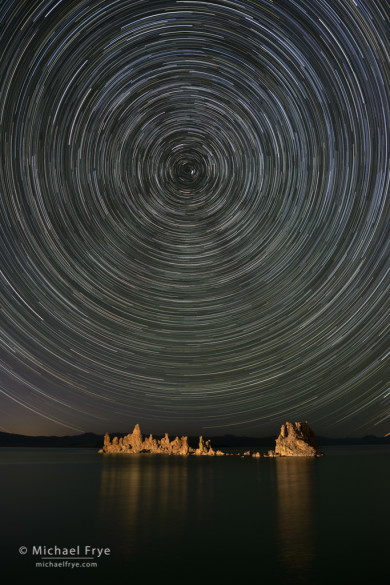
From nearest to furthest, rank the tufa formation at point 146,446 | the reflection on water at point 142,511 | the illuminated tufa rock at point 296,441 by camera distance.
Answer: the reflection on water at point 142,511
the illuminated tufa rock at point 296,441
the tufa formation at point 146,446

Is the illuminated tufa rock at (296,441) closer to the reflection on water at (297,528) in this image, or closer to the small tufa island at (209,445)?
the small tufa island at (209,445)

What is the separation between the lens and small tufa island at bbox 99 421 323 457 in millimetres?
111562

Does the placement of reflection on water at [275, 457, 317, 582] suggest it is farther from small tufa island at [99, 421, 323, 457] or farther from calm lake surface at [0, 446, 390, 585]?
small tufa island at [99, 421, 323, 457]

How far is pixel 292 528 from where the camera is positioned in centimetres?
2269

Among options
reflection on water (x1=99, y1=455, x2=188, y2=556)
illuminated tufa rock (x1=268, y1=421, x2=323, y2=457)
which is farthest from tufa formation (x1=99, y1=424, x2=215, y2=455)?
reflection on water (x1=99, y1=455, x2=188, y2=556)

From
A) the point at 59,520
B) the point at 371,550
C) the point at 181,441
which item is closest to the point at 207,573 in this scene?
the point at 371,550

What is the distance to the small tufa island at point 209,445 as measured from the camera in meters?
112

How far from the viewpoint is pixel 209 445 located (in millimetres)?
153000

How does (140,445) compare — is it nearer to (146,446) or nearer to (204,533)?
(146,446)

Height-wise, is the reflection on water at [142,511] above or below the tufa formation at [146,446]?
below

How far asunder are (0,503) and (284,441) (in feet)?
293

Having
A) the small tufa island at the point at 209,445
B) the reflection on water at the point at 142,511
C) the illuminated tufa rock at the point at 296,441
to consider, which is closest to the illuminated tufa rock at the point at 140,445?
the small tufa island at the point at 209,445

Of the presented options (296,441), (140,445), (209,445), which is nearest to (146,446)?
(140,445)

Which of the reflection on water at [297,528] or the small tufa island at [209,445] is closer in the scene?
the reflection on water at [297,528]
